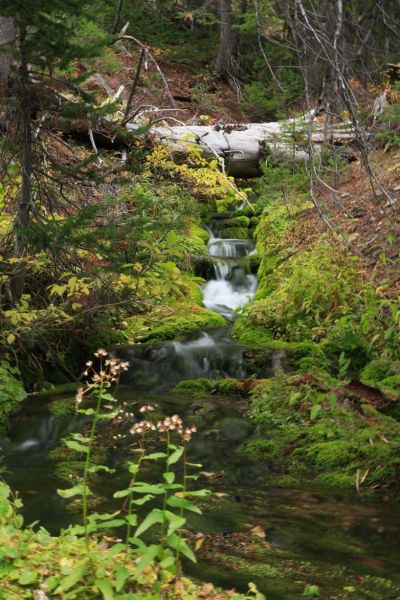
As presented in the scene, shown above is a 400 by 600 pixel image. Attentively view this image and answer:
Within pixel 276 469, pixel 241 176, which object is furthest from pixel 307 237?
pixel 276 469

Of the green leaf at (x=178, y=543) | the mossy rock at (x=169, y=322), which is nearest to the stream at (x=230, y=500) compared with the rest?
the mossy rock at (x=169, y=322)

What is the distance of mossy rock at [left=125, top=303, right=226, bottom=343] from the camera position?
995cm

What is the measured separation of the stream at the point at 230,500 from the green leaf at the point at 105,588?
1064 millimetres

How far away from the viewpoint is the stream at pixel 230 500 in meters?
3.87

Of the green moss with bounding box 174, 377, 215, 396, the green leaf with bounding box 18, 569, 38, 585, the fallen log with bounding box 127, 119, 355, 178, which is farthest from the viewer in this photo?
the fallen log with bounding box 127, 119, 355, 178

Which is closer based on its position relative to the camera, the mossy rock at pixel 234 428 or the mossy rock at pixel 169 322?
the mossy rock at pixel 234 428

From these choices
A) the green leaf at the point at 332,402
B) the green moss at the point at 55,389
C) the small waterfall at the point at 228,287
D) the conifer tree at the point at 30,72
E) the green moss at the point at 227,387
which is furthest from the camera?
the small waterfall at the point at 228,287

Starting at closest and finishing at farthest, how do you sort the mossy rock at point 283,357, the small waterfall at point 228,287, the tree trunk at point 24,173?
the tree trunk at point 24,173 < the mossy rock at point 283,357 < the small waterfall at point 228,287

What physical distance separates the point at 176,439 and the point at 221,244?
7.23 m

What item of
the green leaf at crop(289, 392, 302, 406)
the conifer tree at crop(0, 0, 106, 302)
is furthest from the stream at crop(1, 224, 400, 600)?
the conifer tree at crop(0, 0, 106, 302)

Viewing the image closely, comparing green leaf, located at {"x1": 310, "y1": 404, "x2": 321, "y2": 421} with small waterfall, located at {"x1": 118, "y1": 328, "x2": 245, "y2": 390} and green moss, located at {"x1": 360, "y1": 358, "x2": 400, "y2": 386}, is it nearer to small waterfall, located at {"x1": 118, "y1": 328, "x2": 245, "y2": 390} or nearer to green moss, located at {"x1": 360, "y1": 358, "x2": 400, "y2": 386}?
green moss, located at {"x1": 360, "y1": 358, "x2": 400, "y2": 386}

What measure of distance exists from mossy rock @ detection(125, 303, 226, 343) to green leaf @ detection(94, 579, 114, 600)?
7097mm

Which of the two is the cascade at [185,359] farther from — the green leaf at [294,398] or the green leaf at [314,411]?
the green leaf at [314,411]

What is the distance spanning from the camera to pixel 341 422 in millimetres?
6445
